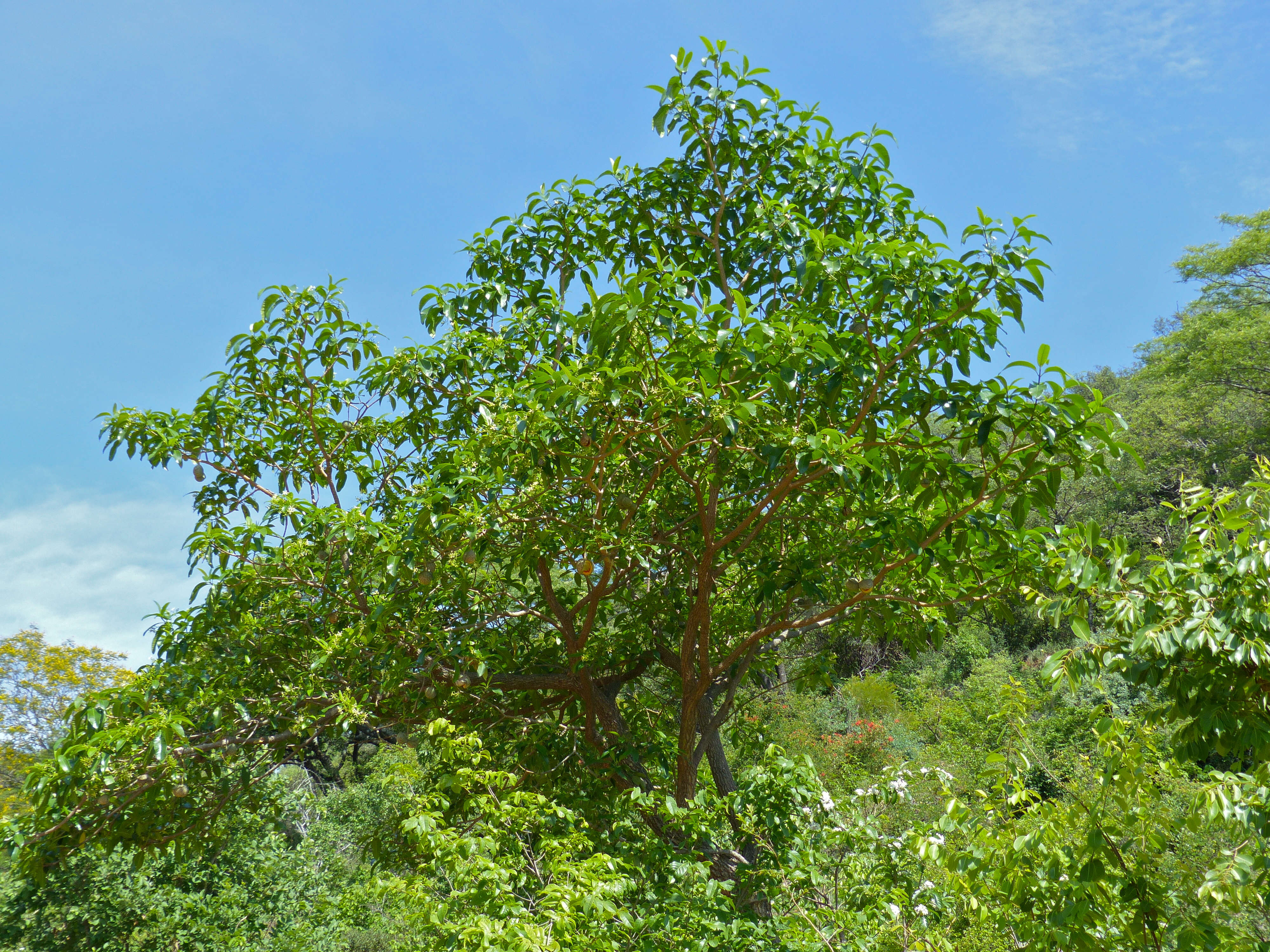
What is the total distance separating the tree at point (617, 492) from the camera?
2717 millimetres

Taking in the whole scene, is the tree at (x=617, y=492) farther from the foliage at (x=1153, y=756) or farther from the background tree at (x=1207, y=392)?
the background tree at (x=1207, y=392)

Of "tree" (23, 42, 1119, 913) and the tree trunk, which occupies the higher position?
"tree" (23, 42, 1119, 913)

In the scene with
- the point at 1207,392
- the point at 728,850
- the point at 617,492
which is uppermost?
the point at 1207,392

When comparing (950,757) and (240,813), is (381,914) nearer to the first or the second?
(240,813)

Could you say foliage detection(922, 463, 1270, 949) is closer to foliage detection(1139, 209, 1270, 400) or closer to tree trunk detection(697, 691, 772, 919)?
tree trunk detection(697, 691, 772, 919)

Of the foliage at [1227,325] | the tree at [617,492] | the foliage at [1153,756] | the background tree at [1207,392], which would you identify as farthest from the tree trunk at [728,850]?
the foliage at [1227,325]

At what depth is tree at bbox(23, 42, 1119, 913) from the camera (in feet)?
8.91

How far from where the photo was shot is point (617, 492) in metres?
3.47

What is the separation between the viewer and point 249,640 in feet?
12.9

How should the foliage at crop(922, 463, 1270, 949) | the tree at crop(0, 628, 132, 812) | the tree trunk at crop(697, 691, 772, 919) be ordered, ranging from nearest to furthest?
the foliage at crop(922, 463, 1270, 949)
the tree trunk at crop(697, 691, 772, 919)
the tree at crop(0, 628, 132, 812)

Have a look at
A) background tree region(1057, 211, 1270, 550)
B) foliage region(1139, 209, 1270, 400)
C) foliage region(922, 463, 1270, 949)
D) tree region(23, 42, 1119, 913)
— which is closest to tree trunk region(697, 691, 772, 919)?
tree region(23, 42, 1119, 913)

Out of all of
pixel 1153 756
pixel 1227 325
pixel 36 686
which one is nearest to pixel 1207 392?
pixel 1227 325

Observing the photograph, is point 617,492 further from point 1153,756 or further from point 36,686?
point 36,686

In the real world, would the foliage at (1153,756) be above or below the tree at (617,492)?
below
